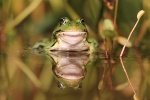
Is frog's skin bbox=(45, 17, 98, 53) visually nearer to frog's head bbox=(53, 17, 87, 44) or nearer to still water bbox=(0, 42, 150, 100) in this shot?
frog's head bbox=(53, 17, 87, 44)

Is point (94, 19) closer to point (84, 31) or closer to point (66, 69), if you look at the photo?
point (84, 31)

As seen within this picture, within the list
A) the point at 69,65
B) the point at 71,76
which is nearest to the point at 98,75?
the point at 71,76

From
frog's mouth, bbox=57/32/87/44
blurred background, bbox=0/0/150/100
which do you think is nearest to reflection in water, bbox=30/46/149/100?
blurred background, bbox=0/0/150/100

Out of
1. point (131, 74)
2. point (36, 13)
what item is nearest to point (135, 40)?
point (36, 13)

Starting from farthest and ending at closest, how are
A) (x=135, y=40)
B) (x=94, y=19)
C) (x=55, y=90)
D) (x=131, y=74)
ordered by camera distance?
1. (x=135, y=40)
2. (x=94, y=19)
3. (x=131, y=74)
4. (x=55, y=90)

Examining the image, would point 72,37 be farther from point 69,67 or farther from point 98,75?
point 98,75

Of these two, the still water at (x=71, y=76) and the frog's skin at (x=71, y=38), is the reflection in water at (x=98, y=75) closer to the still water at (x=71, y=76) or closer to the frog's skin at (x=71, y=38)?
the still water at (x=71, y=76)

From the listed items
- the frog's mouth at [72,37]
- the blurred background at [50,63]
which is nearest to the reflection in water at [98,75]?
the blurred background at [50,63]
